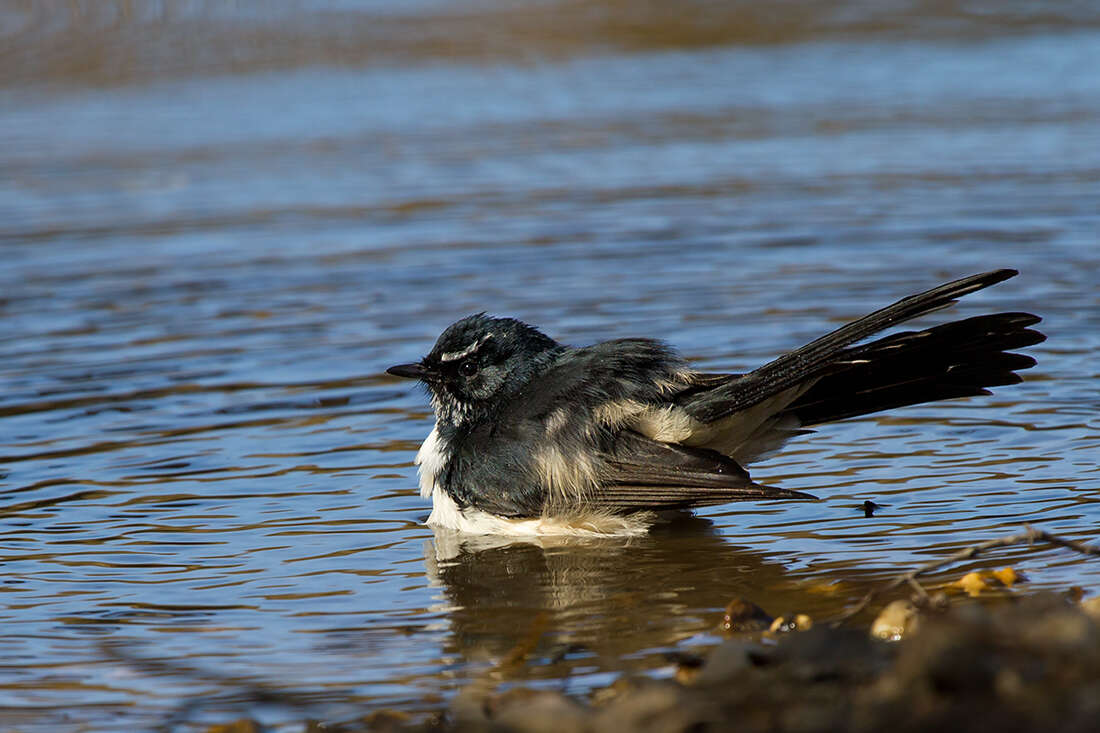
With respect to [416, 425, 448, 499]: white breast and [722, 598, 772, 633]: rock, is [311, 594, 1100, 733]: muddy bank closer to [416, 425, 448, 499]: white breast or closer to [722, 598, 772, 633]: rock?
[722, 598, 772, 633]: rock

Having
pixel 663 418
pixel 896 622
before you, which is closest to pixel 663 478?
pixel 663 418

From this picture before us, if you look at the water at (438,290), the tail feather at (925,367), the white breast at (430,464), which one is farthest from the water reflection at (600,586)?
the tail feather at (925,367)

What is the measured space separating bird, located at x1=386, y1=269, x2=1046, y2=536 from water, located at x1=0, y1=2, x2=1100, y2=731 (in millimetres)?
189

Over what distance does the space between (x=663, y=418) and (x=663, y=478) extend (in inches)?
9.8

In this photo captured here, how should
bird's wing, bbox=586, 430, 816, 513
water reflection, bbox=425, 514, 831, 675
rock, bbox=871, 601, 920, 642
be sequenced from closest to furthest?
rock, bbox=871, 601, 920, 642, water reflection, bbox=425, 514, 831, 675, bird's wing, bbox=586, 430, 816, 513

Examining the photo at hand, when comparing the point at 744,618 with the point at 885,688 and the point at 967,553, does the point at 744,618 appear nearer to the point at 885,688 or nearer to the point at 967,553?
the point at 967,553

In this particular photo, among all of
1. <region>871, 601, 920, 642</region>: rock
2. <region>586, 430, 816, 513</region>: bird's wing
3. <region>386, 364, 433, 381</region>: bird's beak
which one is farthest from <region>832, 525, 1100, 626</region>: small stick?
<region>386, 364, 433, 381</region>: bird's beak

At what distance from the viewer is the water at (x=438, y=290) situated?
5.20 metres

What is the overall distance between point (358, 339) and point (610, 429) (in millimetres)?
3445

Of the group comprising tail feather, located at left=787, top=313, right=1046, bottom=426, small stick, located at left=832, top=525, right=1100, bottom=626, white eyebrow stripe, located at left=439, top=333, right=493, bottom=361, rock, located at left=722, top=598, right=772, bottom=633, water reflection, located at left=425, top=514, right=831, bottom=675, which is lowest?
water reflection, located at left=425, top=514, right=831, bottom=675

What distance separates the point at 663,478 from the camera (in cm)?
572

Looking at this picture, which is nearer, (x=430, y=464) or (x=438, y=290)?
(x=430, y=464)

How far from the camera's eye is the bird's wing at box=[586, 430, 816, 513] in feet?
18.1

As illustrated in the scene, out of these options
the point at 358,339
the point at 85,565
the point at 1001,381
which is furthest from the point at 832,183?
the point at 85,565
